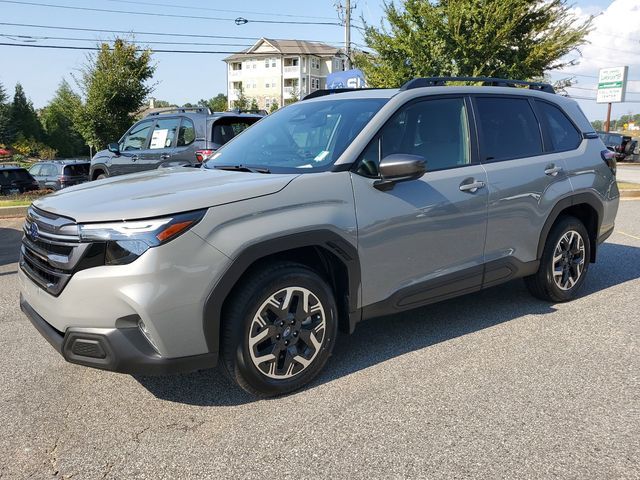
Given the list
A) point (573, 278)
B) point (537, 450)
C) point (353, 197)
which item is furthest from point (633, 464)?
point (573, 278)

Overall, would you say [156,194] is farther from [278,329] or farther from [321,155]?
[321,155]

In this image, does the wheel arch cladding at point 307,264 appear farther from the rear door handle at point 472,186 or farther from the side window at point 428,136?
the rear door handle at point 472,186

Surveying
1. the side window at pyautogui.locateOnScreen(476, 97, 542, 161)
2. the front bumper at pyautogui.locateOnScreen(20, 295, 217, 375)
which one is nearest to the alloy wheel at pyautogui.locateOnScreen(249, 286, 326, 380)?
the front bumper at pyautogui.locateOnScreen(20, 295, 217, 375)

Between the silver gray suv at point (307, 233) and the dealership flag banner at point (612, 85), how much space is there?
1719 inches

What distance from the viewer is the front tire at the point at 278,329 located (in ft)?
10.0

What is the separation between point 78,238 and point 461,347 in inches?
105

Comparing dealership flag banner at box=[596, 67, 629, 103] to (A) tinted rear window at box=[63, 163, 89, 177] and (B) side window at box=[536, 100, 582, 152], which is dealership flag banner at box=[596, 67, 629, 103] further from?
(B) side window at box=[536, 100, 582, 152]

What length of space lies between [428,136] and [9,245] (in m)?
6.77

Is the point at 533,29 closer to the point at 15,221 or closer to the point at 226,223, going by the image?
the point at 15,221

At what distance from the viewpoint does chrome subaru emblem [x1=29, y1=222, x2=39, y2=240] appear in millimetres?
3170

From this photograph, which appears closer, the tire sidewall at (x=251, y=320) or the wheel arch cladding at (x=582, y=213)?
the tire sidewall at (x=251, y=320)

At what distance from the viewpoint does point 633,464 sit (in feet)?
8.63

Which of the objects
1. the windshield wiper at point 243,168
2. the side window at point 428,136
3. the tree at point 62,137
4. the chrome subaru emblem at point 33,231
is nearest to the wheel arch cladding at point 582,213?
the side window at point 428,136

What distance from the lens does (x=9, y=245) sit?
320 inches
